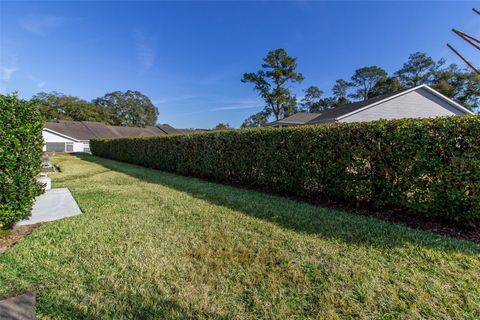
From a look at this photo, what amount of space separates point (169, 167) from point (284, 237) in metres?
8.88

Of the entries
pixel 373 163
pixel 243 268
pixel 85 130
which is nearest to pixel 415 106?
pixel 373 163

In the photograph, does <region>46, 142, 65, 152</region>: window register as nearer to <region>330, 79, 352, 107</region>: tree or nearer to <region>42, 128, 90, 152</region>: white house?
<region>42, 128, 90, 152</region>: white house

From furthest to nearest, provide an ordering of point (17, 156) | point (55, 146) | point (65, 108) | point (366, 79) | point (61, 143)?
point (65, 108) → point (366, 79) → point (61, 143) → point (55, 146) → point (17, 156)

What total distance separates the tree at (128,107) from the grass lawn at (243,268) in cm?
6456

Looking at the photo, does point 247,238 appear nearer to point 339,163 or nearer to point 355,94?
point 339,163

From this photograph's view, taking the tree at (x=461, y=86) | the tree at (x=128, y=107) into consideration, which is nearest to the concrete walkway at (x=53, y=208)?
the tree at (x=461, y=86)

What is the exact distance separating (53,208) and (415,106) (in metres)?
19.1

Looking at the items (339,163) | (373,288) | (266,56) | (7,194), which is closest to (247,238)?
(373,288)

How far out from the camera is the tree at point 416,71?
102 ft

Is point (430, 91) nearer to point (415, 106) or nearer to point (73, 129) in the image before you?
point (415, 106)

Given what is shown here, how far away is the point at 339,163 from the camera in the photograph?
186 inches

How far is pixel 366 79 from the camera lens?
119ft

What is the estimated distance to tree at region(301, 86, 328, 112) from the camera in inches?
1690

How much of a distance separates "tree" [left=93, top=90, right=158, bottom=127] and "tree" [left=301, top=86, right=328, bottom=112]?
46.8 meters
